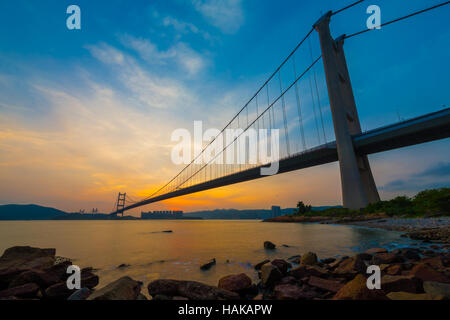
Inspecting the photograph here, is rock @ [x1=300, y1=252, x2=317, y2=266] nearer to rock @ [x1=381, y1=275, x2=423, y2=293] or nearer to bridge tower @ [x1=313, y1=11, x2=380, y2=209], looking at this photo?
rock @ [x1=381, y1=275, x2=423, y2=293]

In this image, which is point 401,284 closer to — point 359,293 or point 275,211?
point 359,293

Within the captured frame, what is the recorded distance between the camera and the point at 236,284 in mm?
3322

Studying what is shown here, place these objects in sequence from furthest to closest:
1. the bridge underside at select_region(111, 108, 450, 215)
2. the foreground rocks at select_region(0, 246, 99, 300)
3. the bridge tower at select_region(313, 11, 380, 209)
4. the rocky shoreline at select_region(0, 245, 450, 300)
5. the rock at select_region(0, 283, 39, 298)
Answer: the bridge tower at select_region(313, 11, 380, 209), the bridge underside at select_region(111, 108, 450, 215), the foreground rocks at select_region(0, 246, 99, 300), the rock at select_region(0, 283, 39, 298), the rocky shoreline at select_region(0, 245, 450, 300)

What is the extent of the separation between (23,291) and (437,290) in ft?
19.6

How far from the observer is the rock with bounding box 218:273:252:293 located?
3.28m

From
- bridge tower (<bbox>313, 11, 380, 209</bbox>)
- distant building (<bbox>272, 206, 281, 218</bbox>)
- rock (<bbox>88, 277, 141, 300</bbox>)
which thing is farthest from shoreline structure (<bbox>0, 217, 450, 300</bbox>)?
distant building (<bbox>272, 206, 281, 218</bbox>)

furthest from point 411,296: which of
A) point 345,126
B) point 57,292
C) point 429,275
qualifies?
point 345,126

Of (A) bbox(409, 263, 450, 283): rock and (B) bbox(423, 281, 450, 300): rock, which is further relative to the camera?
(A) bbox(409, 263, 450, 283): rock

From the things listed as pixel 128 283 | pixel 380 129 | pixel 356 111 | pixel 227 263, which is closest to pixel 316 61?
pixel 356 111

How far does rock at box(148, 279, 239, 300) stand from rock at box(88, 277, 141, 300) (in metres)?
0.37

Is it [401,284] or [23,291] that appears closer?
[401,284]

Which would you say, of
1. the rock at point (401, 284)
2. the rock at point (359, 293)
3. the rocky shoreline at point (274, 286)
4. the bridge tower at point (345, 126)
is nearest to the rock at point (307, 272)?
the rocky shoreline at point (274, 286)

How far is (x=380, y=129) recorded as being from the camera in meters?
28.1
